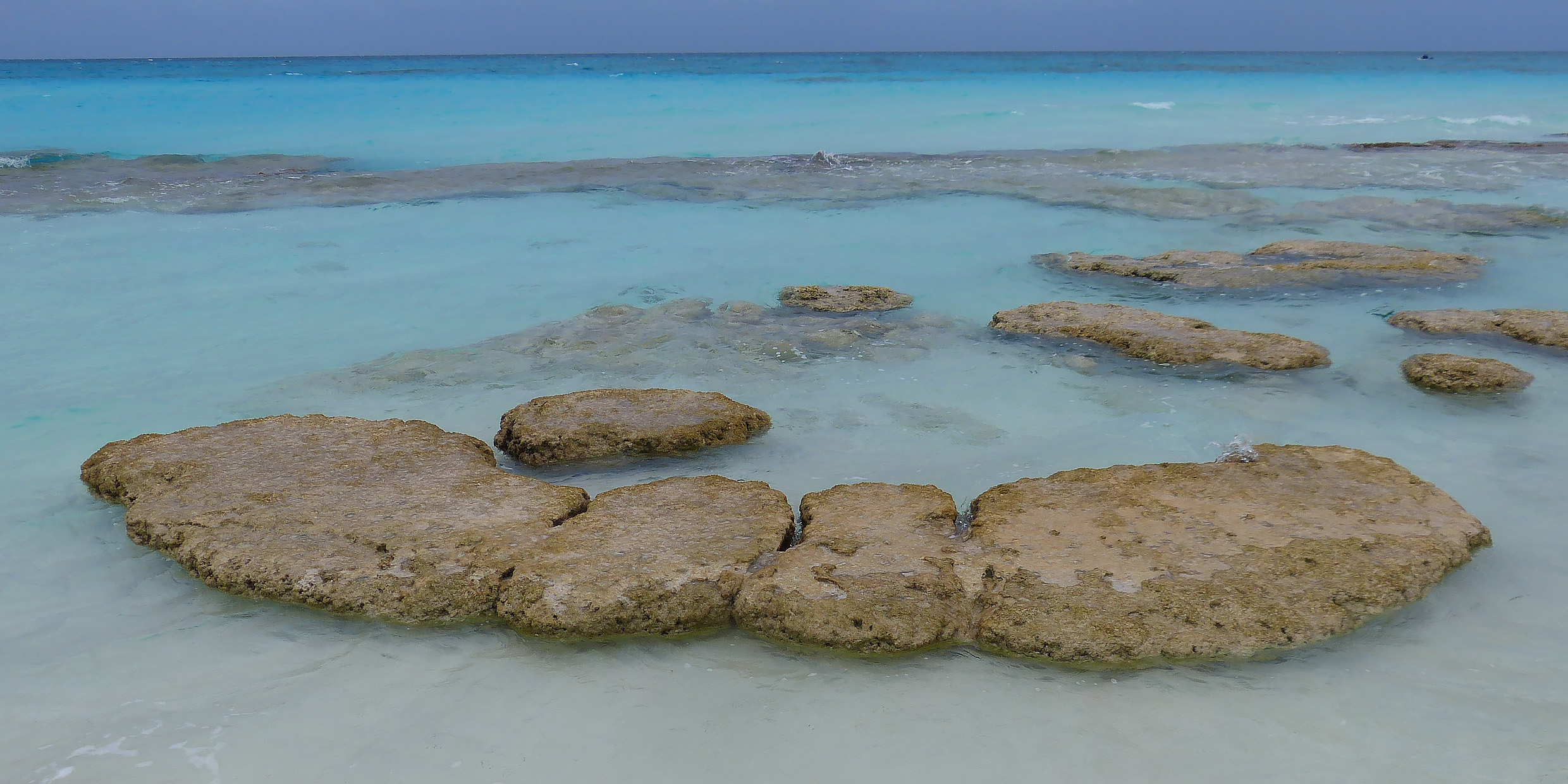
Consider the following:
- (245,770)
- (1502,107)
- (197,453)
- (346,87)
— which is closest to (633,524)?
(245,770)

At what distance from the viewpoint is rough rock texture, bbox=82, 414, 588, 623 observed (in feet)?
10.3

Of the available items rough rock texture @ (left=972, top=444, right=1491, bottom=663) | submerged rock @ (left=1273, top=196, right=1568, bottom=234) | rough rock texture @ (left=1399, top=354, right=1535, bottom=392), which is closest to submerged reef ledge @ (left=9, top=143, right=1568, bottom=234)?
submerged rock @ (left=1273, top=196, right=1568, bottom=234)

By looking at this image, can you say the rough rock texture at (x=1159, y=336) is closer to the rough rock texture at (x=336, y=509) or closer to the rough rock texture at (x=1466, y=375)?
the rough rock texture at (x=1466, y=375)

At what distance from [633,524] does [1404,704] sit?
2380 mm

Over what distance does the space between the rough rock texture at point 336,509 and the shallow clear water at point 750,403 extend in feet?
0.38

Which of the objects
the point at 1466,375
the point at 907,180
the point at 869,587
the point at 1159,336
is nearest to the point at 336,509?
the point at 869,587

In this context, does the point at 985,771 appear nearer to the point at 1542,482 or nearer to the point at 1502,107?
the point at 1542,482

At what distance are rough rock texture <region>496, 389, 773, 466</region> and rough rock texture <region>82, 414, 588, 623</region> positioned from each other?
8.6 inches

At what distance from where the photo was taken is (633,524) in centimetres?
344

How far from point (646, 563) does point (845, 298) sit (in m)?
3.95

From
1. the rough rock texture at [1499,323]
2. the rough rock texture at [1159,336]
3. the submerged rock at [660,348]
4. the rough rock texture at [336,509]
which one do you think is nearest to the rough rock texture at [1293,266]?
the rough rock texture at [1499,323]

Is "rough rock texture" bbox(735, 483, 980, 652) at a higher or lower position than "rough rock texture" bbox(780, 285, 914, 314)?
lower

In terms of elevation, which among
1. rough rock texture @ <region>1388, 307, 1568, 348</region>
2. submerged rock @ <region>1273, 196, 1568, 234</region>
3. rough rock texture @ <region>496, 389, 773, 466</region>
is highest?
submerged rock @ <region>1273, 196, 1568, 234</region>

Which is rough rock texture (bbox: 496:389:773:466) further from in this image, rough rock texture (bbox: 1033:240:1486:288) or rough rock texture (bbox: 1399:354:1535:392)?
rough rock texture (bbox: 1033:240:1486:288)
